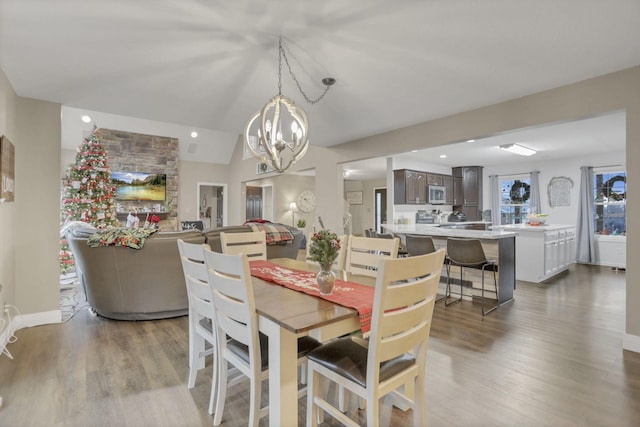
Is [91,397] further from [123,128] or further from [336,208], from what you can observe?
[123,128]

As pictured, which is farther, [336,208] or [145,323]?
[336,208]

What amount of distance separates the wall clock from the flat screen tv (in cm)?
390

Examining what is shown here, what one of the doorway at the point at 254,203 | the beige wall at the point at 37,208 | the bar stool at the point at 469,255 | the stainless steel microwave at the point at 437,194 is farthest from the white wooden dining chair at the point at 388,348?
the doorway at the point at 254,203

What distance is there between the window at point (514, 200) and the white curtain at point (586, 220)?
110 cm

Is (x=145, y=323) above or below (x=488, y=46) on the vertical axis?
below

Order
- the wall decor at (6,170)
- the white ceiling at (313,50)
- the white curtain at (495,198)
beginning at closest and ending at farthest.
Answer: the white ceiling at (313,50)
the wall decor at (6,170)
the white curtain at (495,198)

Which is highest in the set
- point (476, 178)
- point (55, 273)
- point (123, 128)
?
point (123, 128)

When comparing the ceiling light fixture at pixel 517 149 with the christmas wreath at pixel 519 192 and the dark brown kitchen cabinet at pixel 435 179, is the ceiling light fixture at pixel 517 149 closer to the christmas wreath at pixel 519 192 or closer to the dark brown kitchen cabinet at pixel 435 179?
the dark brown kitchen cabinet at pixel 435 179

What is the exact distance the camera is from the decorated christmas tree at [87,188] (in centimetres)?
506

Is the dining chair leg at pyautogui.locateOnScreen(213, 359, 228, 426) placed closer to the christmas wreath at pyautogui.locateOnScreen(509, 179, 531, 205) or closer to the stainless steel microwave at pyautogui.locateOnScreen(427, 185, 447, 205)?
the stainless steel microwave at pyautogui.locateOnScreen(427, 185, 447, 205)

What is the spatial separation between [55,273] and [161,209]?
5520 millimetres

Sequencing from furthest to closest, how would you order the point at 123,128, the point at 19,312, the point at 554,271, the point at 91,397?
the point at 123,128
the point at 554,271
the point at 19,312
the point at 91,397

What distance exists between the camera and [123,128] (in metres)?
7.99

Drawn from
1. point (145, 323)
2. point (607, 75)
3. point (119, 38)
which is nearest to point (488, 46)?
point (607, 75)
